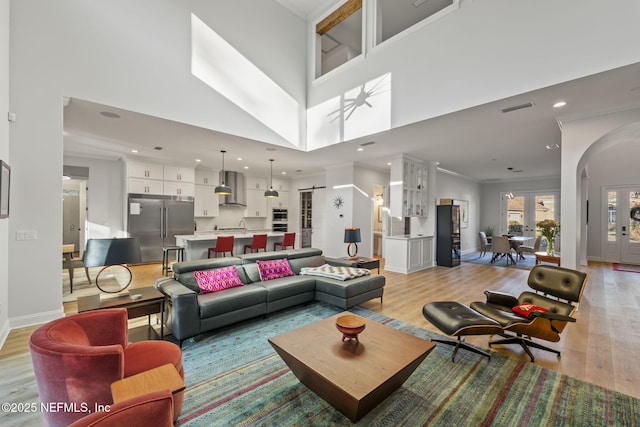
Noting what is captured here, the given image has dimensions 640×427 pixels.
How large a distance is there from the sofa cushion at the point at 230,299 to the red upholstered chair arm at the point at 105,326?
101 cm

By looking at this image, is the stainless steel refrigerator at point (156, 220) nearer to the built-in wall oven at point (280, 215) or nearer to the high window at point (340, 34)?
the built-in wall oven at point (280, 215)

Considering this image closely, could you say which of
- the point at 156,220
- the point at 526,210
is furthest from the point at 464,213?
the point at 156,220

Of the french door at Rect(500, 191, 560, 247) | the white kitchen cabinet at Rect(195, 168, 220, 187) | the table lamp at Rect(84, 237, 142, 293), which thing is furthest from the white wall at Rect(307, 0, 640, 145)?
the french door at Rect(500, 191, 560, 247)

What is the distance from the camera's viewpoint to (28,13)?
3.12m

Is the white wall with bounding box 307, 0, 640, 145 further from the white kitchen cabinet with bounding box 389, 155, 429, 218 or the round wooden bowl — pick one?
the round wooden bowl

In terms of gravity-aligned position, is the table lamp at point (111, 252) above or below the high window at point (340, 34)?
below

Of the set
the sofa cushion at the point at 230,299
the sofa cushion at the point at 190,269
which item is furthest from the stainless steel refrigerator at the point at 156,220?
the sofa cushion at the point at 230,299

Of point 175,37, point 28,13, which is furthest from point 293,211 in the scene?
point 28,13

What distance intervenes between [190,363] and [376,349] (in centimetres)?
166

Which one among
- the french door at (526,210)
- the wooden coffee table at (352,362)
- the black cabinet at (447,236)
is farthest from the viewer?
the french door at (526,210)

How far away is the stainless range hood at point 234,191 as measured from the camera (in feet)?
27.9

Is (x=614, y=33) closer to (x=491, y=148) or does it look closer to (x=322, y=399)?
(x=491, y=148)

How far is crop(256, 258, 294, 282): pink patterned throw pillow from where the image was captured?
3896 mm

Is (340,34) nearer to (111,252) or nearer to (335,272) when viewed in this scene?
(335,272)
